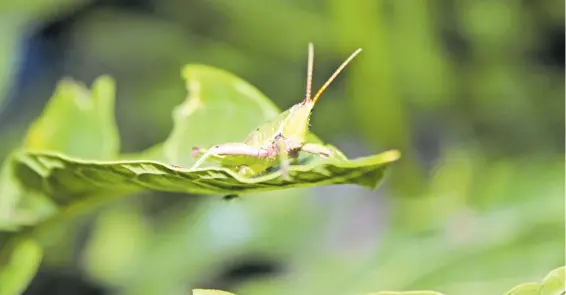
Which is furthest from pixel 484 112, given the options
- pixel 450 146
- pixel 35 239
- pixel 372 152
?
pixel 35 239

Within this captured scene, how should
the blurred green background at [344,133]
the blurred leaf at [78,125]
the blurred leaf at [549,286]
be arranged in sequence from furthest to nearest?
the blurred green background at [344,133], the blurred leaf at [78,125], the blurred leaf at [549,286]

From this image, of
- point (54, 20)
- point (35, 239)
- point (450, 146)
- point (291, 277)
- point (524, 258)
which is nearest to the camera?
point (35, 239)

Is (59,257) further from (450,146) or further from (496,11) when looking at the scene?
(496,11)

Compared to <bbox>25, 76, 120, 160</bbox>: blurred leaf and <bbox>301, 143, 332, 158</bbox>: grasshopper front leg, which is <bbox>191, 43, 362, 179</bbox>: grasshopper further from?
<bbox>25, 76, 120, 160</bbox>: blurred leaf

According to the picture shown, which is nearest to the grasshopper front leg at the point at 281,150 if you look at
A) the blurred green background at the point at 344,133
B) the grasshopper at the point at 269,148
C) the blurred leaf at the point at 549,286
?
the grasshopper at the point at 269,148

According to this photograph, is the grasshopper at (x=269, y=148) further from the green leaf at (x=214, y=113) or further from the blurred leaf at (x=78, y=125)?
the blurred leaf at (x=78, y=125)

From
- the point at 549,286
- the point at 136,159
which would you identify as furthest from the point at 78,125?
the point at 549,286

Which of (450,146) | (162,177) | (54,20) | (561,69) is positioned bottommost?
(162,177)
